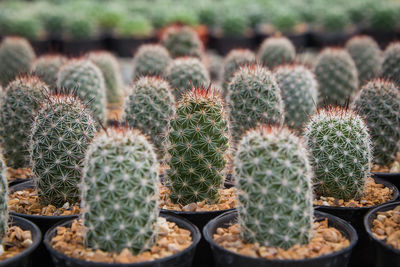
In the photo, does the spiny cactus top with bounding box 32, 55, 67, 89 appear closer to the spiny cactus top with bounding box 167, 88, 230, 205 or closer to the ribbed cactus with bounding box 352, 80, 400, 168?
the spiny cactus top with bounding box 167, 88, 230, 205

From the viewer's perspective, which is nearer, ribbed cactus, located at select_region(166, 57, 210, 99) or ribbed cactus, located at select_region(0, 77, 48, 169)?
ribbed cactus, located at select_region(0, 77, 48, 169)

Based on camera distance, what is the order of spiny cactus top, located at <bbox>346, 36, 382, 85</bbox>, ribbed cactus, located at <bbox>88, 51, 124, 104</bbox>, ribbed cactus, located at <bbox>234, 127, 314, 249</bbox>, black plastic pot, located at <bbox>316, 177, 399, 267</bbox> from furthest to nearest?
spiny cactus top, located at <bbox>346, 36, 382, 85</bbox>, ribbed cactus, located at <bbox>88, 51, 124, 104</bbox>, black plastic pot, located at <bbox>316, 177, 399, 267</bbox>, ribbed cactus, located at <bbox>234, 127, 314, 249</bbox>

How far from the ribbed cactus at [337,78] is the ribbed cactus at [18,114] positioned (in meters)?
3.13

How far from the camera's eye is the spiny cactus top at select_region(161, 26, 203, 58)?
6.21 m

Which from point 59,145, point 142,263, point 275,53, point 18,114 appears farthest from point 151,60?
point 142,263

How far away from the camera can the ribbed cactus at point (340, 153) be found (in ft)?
11.2

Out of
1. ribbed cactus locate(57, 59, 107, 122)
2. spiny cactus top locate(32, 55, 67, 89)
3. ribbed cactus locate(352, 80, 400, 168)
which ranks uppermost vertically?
spiny cactus top locate(32, 55, 67, 89)

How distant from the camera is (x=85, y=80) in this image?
16.0 feet

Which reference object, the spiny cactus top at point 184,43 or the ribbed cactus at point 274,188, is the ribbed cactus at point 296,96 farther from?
the ribbed cactus at point 274,188

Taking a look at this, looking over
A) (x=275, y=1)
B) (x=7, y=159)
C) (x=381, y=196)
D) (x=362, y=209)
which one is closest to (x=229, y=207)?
(x=362, y=209)

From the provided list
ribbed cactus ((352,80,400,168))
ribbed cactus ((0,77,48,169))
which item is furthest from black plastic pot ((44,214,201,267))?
ribbed cactus ((352,80,400,168))

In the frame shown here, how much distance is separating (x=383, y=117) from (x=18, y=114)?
297 centimetres

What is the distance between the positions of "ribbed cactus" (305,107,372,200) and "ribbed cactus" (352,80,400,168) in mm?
721

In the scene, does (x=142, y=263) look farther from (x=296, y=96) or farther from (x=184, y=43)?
(x=184, y=43)
